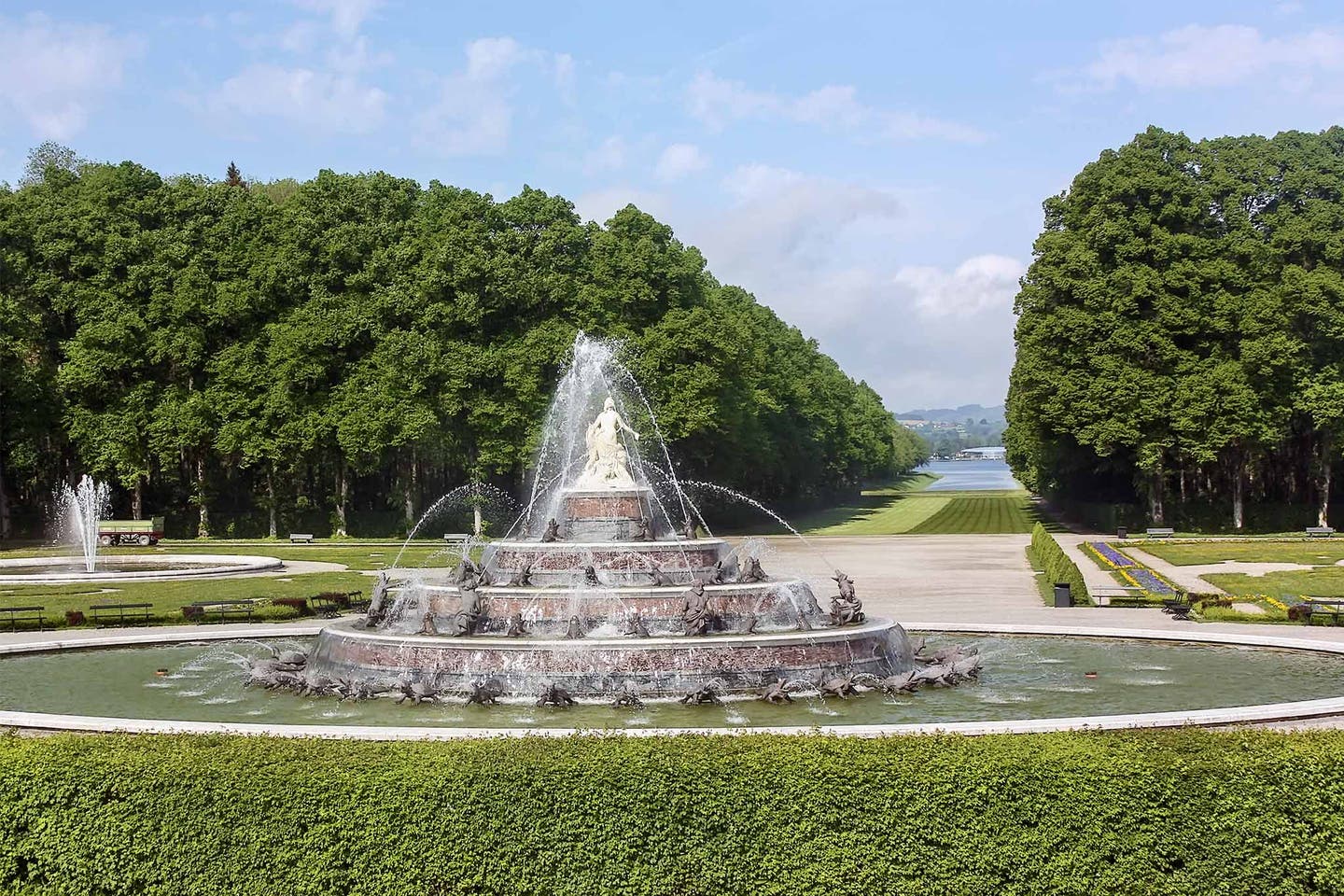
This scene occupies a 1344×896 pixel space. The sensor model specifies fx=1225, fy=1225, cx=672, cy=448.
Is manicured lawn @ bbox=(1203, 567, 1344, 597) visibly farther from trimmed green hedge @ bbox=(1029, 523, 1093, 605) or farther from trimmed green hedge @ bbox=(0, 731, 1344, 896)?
trimmed green hedge @ bbox=(0, 731, 1344, 896)

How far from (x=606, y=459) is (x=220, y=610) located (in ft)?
37.8

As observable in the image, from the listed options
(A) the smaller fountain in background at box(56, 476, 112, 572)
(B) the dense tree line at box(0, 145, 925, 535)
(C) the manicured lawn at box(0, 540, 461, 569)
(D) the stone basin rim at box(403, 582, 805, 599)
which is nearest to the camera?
(D) the stone basin rim at box(403, 582, 805, 599)

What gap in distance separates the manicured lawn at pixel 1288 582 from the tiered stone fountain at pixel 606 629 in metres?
19.2

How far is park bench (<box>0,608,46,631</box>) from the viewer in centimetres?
3161

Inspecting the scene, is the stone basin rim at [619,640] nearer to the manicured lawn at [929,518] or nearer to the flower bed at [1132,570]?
the flower bed at [1132,570]

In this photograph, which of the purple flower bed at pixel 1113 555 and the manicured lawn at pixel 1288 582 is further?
the purple flower bed at pixel 1113 555

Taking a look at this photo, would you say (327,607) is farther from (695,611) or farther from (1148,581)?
(1148,581)

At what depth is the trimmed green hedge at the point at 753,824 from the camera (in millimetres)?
12141

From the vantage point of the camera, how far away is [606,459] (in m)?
33.7

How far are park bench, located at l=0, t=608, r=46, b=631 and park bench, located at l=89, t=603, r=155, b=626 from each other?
1289 mm

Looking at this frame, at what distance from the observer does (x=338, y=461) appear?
249 feet

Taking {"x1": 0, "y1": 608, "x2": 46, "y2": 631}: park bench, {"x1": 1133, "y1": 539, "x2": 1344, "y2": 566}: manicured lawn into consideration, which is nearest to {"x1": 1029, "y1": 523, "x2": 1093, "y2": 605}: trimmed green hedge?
{"x1": 1133, "y1": 539, "x2": 1344, "y2": 566}: manicured lawn

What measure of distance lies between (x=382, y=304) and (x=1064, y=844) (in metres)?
65.5

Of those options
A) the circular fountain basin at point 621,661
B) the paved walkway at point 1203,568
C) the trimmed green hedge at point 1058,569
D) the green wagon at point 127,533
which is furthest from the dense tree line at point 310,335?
the circular fountain basin at point 621,661
